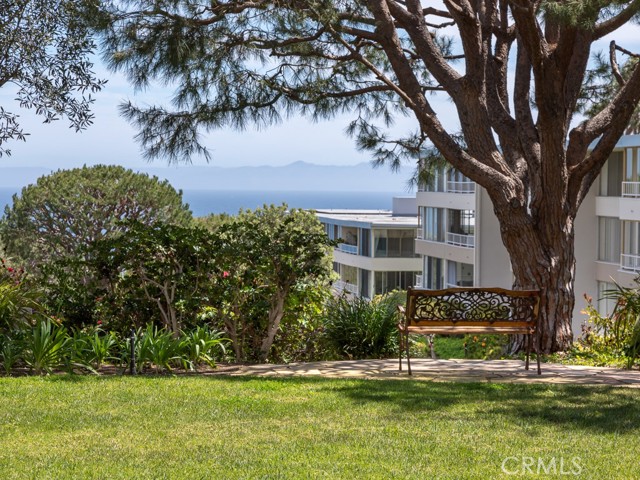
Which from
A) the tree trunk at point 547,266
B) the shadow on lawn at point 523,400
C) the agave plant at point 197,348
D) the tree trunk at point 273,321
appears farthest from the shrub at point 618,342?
the agave plant at point 197,348

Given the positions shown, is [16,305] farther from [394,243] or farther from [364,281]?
[364,281]

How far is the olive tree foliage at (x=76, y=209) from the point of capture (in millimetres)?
27703

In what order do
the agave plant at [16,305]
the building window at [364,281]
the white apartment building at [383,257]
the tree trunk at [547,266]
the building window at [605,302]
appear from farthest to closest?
1. the building window at [364,281]
2. the white apartment building at [383,257]
3. the building window at [605,302]
4. the tree trunk at [547,266]
5. the agave plant at [16,305]

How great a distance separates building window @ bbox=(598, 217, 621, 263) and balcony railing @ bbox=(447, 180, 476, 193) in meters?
7.28

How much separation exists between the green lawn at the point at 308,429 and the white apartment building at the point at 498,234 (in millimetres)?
12573

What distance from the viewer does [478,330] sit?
26.6 ft

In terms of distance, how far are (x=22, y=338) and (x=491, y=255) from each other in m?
25.8

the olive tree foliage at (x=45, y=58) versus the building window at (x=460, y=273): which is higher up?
the olive tree foliage at (x=45, y=58)

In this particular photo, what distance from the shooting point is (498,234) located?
3222 cm

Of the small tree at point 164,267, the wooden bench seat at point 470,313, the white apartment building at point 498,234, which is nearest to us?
the wooden bench seat at point 470,313

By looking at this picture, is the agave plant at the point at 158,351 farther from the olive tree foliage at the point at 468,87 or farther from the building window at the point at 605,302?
the building window at the point at 605,302

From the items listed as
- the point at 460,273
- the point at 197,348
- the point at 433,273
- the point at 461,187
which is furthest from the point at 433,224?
the point at 197,348

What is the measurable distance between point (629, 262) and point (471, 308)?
1876cm

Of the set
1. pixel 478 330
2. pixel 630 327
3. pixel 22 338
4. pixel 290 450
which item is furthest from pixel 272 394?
pixel 630 327
